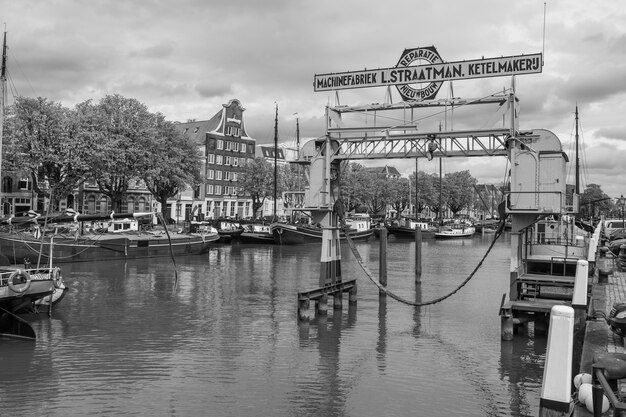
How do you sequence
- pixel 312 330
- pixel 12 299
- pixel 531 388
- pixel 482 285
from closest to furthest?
pixel 531 388 → pixel 12 299 → pixel 312 330 → pixel 482 285

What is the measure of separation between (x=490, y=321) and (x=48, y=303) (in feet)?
57.1

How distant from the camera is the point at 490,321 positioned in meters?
21.6

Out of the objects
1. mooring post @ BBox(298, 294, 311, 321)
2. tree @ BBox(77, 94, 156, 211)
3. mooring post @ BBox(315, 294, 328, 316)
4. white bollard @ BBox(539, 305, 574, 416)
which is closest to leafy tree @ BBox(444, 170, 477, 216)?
tree @ BBox(77, 94, 156, 211)

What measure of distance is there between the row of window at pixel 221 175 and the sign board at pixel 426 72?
222ft

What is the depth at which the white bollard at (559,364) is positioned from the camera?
6.47 m

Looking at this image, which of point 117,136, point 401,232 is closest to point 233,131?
point 401,232

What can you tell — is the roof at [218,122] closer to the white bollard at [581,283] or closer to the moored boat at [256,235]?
the moored boat at [256,235]

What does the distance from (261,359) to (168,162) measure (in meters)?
45.5

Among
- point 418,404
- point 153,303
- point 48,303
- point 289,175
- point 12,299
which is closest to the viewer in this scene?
point 418,404

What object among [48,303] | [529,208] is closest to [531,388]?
[529,208]

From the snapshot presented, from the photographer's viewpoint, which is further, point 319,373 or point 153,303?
point 153,303

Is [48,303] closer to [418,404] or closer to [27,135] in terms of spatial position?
[418,404]

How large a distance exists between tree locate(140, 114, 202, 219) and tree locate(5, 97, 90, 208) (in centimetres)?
702

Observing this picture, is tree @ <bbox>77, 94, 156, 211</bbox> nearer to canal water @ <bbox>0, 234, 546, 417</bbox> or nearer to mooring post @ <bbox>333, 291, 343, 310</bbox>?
canal water @ <bbox>0, 234, 546, 417</bbox>
